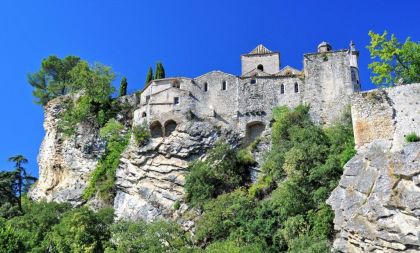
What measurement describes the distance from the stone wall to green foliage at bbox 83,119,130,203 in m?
21.2

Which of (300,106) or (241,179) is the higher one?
(300,106)

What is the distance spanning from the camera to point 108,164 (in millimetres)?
46250

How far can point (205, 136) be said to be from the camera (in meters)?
43.7

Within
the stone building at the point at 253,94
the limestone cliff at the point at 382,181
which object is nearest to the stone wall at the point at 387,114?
the limestone cliff at the point at 382,181

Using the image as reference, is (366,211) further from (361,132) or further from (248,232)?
(248,232)

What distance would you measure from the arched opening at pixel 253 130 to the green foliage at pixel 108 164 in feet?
33.3

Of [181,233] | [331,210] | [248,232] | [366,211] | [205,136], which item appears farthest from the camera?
[205,136]

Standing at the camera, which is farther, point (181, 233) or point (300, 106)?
point (300, 106)

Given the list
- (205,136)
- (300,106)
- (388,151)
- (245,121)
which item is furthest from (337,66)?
(388,151)

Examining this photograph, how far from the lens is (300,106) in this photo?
142ft

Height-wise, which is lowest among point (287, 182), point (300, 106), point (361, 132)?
point (287, 182)

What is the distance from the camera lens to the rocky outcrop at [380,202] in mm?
27109

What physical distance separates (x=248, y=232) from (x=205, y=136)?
37.6 ft

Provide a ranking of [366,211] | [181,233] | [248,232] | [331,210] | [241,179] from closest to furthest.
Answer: [366,211] → [331,210] → [248,232] → [181,233] → [241,179]
